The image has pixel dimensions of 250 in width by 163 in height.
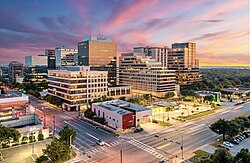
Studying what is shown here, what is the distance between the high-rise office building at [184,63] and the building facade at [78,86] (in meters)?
91.8

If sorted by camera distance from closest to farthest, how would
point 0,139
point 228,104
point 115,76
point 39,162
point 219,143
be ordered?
1. point 39,162
2. point 0,139
3. point 219,143
4. point 228,104
5. point 115,76

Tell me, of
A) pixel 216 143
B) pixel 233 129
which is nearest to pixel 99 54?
A: pixel 216 143

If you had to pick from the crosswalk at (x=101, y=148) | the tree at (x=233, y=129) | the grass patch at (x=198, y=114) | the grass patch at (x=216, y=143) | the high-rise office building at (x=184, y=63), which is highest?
the high-rise office building at (x=184, y=63)

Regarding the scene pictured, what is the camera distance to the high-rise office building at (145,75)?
14188cm

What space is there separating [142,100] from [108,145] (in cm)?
6330

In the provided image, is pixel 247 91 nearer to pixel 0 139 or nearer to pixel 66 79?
Result: pixel 66 79

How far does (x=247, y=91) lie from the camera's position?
142625 mm

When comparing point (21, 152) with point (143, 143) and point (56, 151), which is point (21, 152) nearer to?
point (56, 151)

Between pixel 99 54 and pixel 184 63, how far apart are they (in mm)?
76380

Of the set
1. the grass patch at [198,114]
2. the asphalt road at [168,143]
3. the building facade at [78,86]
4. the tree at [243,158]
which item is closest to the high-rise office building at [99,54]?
the building facade at [78,86]

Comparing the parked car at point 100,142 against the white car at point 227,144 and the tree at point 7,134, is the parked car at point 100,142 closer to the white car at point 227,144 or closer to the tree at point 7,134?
the tree at point 7,134

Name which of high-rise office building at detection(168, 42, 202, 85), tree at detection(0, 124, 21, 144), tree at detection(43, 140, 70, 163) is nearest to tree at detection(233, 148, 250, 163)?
tree at detection(43, 140, 70, 163)

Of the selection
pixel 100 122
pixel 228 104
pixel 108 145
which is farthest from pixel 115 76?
pixel 108 145

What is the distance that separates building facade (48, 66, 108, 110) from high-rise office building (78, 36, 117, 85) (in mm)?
70271
